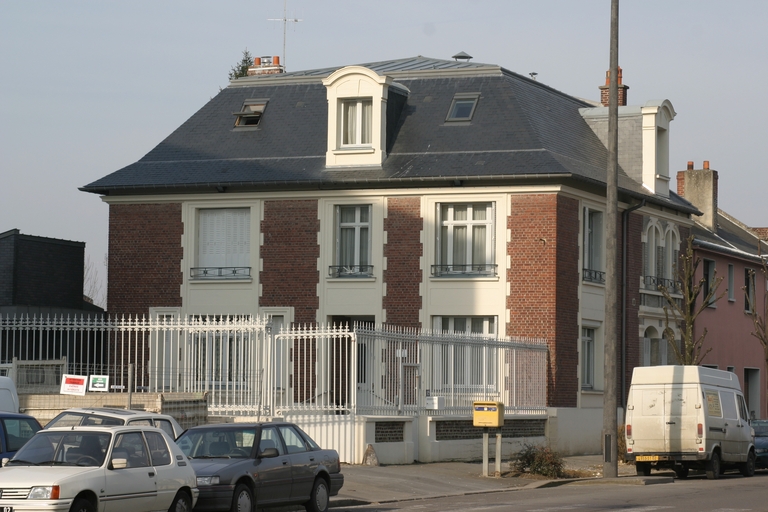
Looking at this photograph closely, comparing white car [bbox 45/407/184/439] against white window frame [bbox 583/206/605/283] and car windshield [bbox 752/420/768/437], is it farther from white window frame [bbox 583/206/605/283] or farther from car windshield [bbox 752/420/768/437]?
white window frame [bbox 583/206/605/283]

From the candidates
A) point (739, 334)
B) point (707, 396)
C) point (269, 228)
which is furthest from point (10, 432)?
point (739, 334)

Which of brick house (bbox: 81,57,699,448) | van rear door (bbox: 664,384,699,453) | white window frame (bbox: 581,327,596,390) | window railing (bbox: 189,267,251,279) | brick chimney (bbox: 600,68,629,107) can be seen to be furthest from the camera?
brick chimney (bbox: 600,68,629,107)

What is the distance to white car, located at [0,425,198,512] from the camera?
13281mm

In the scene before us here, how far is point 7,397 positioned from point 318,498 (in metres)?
4.84

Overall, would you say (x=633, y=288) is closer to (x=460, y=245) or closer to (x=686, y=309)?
(x=686, y=309)

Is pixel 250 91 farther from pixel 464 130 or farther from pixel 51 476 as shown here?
pixel 51 476

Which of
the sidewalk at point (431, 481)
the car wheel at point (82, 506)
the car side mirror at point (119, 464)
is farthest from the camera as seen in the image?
the sidewalk at point (431, 481)

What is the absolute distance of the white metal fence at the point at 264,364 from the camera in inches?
957

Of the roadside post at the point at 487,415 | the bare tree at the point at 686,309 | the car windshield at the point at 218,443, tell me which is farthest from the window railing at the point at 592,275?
the car windshield at the point at 218,443

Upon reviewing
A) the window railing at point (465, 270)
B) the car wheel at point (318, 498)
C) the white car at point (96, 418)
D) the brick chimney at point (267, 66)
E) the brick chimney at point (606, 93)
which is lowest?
the car wheel at point (318, 498)

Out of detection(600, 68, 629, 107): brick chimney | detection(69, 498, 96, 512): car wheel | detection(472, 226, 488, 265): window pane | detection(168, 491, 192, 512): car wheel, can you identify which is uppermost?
detection(600, 68, 629, 107): brick chimney

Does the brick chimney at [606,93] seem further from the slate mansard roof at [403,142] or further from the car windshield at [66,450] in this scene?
the car windshield at [66,450]

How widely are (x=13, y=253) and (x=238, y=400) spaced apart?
34.9ft

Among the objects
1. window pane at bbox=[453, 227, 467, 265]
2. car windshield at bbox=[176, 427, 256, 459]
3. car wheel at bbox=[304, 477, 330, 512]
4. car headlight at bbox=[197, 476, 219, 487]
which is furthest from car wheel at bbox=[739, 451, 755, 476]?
car headlight at bbox=[197, 476, 219, 487]
